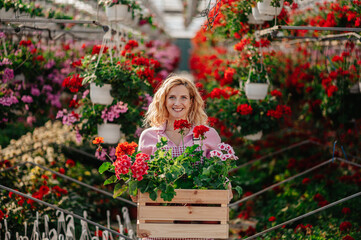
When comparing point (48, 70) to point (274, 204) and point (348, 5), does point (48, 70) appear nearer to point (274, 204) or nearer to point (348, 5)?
point (274, 204)

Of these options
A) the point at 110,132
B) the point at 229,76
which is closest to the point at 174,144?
the point at 110,132

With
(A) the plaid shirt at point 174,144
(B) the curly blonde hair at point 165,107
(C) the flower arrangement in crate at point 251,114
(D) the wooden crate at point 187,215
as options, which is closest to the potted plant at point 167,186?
(D) the wooden crate at point 187,215

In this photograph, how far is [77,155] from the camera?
5336 millimetres

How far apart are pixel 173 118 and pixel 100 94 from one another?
1.32m

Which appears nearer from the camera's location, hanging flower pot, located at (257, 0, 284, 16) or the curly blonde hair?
the curly blonde hair

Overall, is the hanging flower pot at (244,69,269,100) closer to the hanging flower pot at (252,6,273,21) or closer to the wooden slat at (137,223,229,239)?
the hanging flower pot at (252,6,273,21)

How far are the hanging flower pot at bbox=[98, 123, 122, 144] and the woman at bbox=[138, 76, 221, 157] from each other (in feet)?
4.42

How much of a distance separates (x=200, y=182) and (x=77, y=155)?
377cm

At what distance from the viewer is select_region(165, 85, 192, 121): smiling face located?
225 cm

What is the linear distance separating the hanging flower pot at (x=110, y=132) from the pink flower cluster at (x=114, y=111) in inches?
Result: 2.5

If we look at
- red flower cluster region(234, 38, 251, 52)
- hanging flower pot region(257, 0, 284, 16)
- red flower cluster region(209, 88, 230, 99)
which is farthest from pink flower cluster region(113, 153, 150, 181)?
red flower cluster region(234, 38, 251, 52)

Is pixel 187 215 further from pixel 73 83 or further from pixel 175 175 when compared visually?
pixel 73 83

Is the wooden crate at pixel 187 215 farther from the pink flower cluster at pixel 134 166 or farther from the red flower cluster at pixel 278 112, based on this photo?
the red flower cluster at pixel 278 112

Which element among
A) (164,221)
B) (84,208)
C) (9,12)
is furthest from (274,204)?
(9,12)
